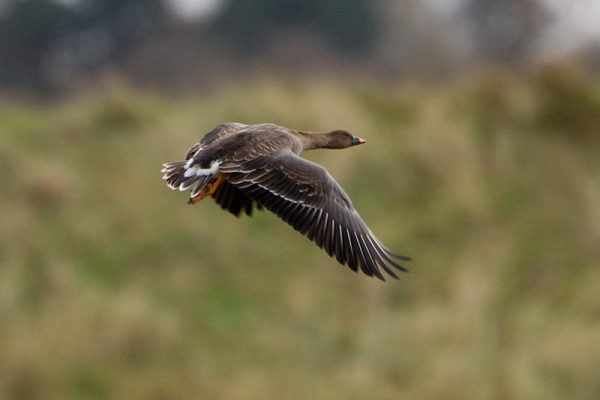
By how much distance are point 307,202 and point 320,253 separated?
10.4m

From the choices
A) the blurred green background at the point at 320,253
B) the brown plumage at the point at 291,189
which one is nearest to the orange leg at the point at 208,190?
the brown plumage at the point at 291,189

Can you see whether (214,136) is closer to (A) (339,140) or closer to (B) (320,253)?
(A) (339,140)

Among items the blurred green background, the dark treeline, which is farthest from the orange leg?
the dark treeline

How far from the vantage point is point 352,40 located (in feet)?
162

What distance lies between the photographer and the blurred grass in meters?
16.6

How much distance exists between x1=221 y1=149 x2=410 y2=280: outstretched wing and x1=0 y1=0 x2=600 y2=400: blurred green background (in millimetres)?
7749

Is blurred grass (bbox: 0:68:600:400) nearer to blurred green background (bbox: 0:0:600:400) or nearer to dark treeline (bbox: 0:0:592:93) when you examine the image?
blurred green background (bbox: 0:0:600:400)

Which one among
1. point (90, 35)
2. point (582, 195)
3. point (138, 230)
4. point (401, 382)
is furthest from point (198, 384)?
point (90, 35)

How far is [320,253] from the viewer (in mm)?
18859

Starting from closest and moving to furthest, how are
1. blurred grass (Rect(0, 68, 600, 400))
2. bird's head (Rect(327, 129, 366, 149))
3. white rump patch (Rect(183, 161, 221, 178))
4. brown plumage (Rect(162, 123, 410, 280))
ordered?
brown plumage (Rect(162, 123, 410, 280)) → white rump patch (Rect(183, 161, 221, 178)) → bird's head (Rect(327, 129, 366, 149)) → blurred grass (Rect(0, 68, 600, 400))

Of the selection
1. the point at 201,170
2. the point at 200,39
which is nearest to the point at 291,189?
the point at 201,170

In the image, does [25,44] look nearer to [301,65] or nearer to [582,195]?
[301,65]

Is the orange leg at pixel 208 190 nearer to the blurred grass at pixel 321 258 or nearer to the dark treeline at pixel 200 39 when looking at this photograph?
the blurred grass at pixel 321 258

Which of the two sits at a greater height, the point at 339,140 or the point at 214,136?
the point at 339,140
